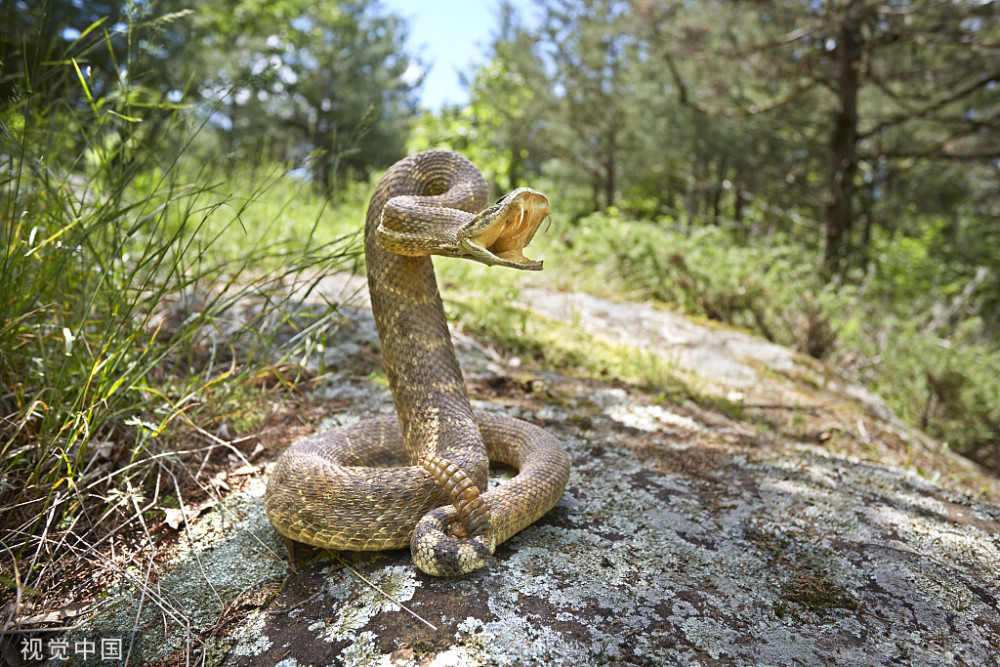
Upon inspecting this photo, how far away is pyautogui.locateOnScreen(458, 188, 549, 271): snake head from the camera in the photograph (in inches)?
75.8

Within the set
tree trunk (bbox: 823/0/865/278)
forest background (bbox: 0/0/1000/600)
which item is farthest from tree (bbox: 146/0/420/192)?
tree trunk (bbox: 823/0/865/278)

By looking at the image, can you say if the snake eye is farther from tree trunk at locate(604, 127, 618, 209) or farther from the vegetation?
tree trunk at locate(604, 127, 618, 209)

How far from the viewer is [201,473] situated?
2.77m

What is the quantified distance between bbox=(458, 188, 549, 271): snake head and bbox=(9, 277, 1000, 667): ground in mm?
1083

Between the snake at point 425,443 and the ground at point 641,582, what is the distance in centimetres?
15

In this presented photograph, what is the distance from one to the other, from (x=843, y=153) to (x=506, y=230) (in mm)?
9882

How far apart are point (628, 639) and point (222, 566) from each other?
149cm

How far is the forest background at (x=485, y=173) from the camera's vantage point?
2.59 metres

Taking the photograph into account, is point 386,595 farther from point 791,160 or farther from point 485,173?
point 791,160

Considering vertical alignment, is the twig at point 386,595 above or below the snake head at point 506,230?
below

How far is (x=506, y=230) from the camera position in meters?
2.04

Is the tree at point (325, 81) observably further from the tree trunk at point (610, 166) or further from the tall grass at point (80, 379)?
the tall grass at point (80, 379)

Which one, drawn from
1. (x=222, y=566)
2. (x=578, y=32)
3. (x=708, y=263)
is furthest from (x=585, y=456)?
(x=578, y=32)

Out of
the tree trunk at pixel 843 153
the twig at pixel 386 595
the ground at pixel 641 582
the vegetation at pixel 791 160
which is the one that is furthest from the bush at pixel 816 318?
the twig at pixel 386 595
